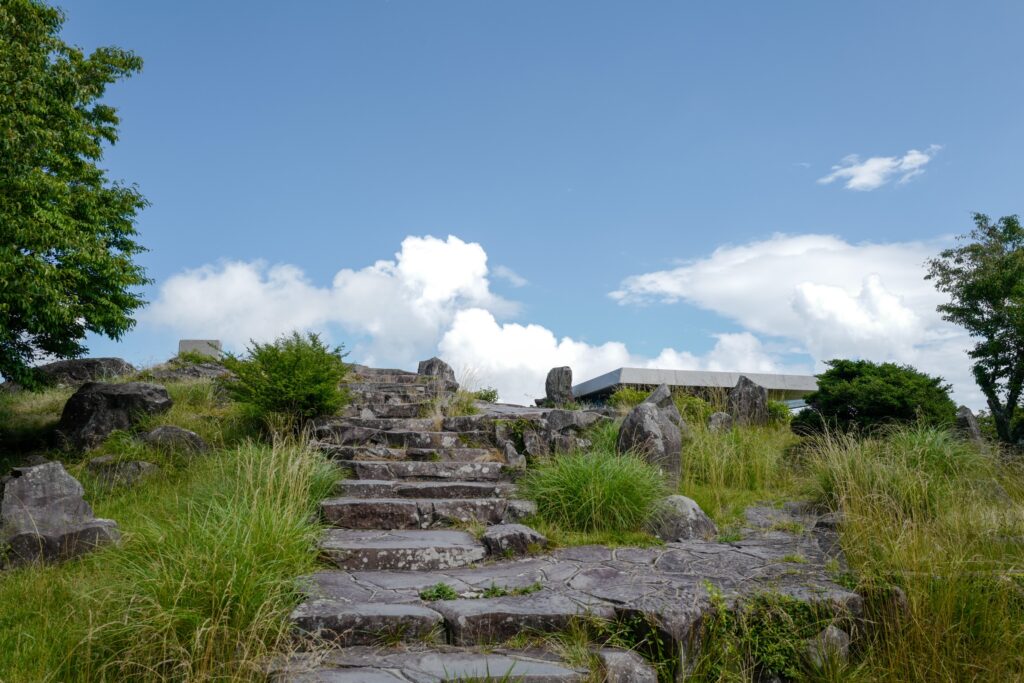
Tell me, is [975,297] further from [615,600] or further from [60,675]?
[60,675]

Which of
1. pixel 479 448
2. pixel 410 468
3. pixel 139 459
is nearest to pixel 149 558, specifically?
pixel 410 468


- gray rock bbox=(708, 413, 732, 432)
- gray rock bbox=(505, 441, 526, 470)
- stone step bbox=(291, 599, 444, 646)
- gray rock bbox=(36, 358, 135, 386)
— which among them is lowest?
stone step bbox=(291, 599, 444, 646)

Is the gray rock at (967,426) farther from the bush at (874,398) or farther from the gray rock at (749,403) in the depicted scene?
the gray rock at (749,403)

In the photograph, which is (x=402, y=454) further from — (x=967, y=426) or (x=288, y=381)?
(x=967, y=426)

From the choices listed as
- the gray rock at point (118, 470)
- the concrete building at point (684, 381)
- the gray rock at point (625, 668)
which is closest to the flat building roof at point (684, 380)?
the concrete building at point (684, 381)

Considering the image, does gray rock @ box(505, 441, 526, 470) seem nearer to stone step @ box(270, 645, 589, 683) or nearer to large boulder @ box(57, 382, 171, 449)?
stone step @ box(270, 645, 589, 683)

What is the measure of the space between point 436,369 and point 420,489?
291 inches

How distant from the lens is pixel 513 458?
8477mm

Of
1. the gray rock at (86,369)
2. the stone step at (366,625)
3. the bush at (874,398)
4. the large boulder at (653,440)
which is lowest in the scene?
the stone step at (366,625)

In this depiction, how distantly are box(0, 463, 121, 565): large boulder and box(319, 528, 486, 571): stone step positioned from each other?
7.41 feet

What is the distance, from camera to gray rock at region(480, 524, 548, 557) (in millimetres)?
5875

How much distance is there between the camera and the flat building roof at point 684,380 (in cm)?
1747

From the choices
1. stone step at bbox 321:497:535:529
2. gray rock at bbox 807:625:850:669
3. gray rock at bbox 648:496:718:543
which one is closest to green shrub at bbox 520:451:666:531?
gray rock at bbox 648:496:718:543

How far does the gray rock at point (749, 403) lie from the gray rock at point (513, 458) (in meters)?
5.05
